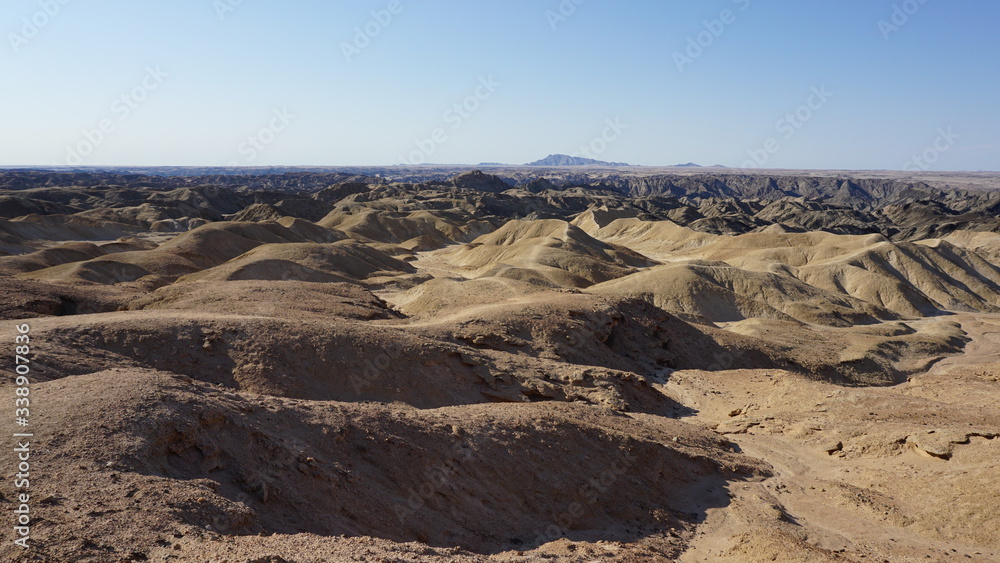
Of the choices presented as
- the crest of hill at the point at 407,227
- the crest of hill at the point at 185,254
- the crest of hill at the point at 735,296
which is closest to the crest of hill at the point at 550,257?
the crest of hill at the point at 735,296

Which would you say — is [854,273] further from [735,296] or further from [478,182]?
[478,182]

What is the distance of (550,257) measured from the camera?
5328cm

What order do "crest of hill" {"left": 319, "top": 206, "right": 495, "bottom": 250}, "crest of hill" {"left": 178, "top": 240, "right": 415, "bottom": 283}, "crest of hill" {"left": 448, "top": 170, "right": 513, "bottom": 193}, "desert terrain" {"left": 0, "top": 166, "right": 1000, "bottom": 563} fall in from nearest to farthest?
"desert terrain" {"left": 0, "top": 166, "right": 1000, "bottom": 563} < "crest of hill" {"left": 178, "top": 240, "right": 415, "bottom": 283} < "crest of hill" {"left": 319, "top": 206, "right": 495, "bottom": 250} < "crest of hill" {"left": 448, "top": 170, "right": 513, "bottom": 193}

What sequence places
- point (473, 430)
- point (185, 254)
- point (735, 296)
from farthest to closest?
point (185, 254)
point (735, 296)
point (473, 430)

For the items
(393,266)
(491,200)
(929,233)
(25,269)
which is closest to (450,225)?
(491,200)

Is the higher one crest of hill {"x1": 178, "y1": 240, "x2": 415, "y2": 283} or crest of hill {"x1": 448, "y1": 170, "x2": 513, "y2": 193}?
crest of hill {"x1": 448, "y1": 170, "x2": 513, "y2": 193}

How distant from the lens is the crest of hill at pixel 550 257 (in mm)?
45781

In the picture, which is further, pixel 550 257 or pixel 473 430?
pixel 550 257

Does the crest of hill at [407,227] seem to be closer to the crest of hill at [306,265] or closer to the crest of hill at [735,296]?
the crest of hill at [306,265]

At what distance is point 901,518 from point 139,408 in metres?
15.2

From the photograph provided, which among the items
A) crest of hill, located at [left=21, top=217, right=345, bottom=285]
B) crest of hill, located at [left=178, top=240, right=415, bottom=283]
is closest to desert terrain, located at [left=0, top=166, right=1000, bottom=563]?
crest of hill, located at [left=178, top=240, right=415, bottom=283]

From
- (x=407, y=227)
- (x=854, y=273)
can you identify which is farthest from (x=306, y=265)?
(x=854, y=273)

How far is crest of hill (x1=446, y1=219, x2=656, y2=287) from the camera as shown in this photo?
45.8 meters

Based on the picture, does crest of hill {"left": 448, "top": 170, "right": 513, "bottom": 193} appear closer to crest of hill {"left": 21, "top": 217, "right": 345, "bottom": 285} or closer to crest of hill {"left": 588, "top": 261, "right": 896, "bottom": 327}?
crest of hill {"left": 21, "top": 217, "right": 345, "bottom": 285}
